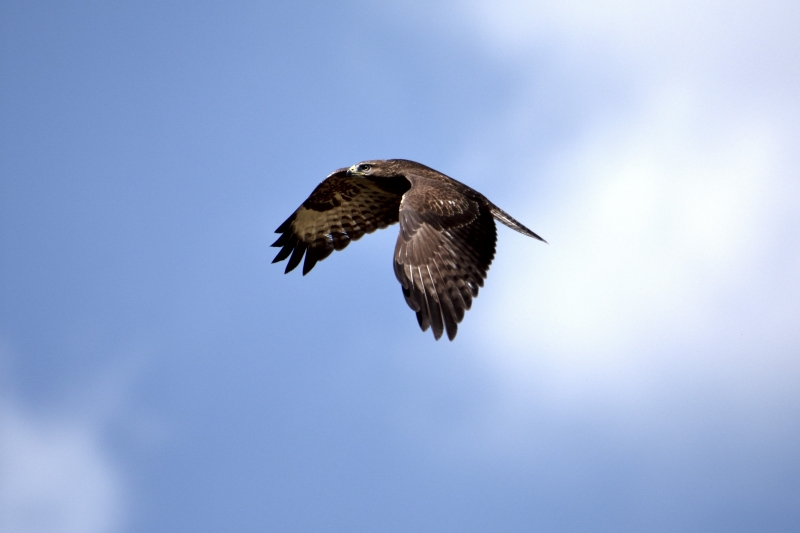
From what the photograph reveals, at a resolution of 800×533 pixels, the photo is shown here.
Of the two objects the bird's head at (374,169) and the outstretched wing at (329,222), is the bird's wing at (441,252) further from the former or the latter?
the outstretched wing at (329,222)

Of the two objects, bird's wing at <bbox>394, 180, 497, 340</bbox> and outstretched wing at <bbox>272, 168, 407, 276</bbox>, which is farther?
outstretched wing at <bbox>272, 168, 407, 276</bbox>

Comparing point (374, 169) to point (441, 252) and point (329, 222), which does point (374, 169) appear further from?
point (441, 252)

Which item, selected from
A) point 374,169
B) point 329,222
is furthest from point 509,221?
point 329,222

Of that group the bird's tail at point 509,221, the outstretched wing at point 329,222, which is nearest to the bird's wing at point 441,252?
the bird's tail at point 509,221

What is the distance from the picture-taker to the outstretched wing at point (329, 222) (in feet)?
41.0

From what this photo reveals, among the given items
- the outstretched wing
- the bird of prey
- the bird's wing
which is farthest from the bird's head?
the bird's wing

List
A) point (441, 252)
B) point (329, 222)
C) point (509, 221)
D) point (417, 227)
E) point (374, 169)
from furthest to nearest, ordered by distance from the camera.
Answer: point (329, 222) < point (374, 169) < point (509, 221) < point (417, 227) < point (441, 252)

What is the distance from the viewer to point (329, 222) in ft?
41.5

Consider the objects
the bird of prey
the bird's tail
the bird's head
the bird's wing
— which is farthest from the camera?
the bird's head

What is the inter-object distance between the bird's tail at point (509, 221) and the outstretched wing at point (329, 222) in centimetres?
197

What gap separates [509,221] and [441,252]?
66.5 inches

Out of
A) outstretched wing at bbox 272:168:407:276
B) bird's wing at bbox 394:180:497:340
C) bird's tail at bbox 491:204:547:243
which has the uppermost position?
outstretched wing at bbox 272:168:407:276

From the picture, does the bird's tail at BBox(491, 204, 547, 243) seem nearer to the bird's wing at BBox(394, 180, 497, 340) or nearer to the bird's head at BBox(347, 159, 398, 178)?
the bird's wing at BBox(394, 180, 497, 340)

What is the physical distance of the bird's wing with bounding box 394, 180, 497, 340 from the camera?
357 inches
